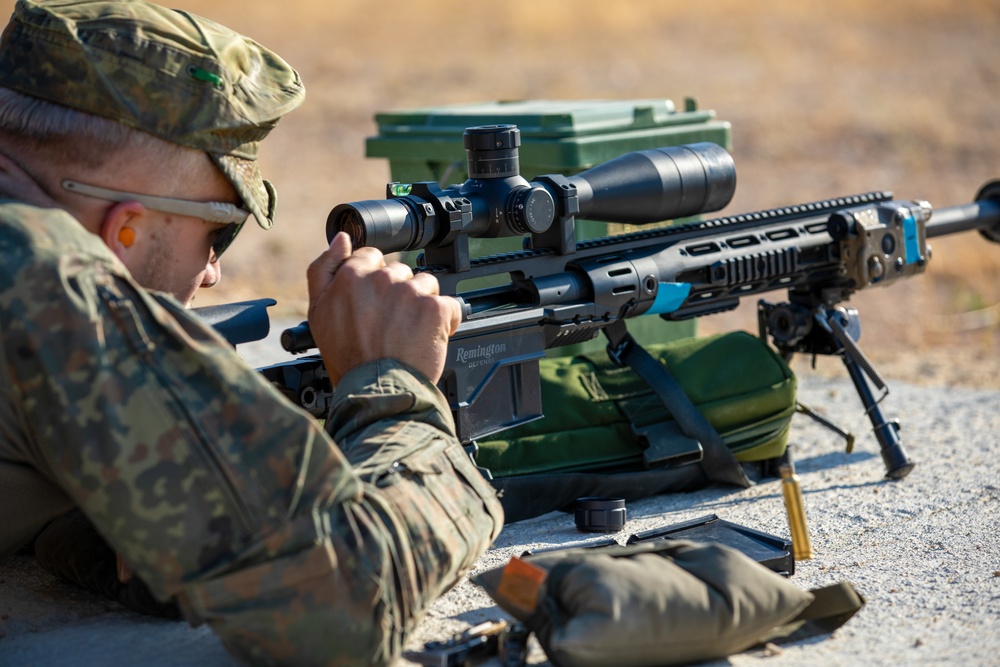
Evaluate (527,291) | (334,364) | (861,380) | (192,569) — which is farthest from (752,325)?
(192,569)

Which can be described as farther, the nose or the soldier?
the nose

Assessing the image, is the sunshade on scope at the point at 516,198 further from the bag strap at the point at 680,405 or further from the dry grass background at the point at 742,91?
the dry grass background at the point at 742,91

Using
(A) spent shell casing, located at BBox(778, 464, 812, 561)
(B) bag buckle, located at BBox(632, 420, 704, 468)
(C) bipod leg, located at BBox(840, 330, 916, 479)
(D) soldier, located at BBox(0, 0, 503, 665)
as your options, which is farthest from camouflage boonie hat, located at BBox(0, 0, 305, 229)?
(C) bipod leg, located at BBox(840, 330, 916, 479)

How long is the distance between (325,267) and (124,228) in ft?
1.53

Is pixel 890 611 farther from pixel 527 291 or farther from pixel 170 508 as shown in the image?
pixel 170 508

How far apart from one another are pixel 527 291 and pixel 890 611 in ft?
4.60

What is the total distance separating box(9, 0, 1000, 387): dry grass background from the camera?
9047 millimetres

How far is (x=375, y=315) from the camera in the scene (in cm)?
262

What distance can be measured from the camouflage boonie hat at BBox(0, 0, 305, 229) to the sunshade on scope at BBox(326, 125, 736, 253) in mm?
679

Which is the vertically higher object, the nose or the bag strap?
the nose

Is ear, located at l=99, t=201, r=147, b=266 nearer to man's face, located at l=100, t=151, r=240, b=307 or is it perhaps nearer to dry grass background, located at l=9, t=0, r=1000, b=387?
man's face, located at l=100, t=151, r=240, b=307

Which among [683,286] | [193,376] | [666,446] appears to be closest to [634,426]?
[666,446]

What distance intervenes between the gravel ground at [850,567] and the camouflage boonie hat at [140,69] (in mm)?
1165

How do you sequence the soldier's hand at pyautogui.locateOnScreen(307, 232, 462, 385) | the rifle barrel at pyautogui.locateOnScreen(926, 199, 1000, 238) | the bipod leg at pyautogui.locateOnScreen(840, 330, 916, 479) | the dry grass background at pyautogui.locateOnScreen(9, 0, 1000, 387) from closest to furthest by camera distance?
1. the soldier's hand at pyautogui.locateOnScreen(307, 232, 462, 385)
2. the bipod leg at pyautogui.locateOnScreen(840, 330, 916, 479)
3. the rifle barrel at pyautogui.locateOnScreen(926, 199, 1000, 238)
4. the dry grass background at pyautogui.locateOnScreen(9, 0, 1000, 387)
